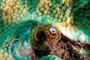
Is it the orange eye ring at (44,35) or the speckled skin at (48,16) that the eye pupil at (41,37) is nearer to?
the orange eye ring at (44,35)

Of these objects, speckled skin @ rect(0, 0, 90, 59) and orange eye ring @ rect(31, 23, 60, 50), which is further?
speckled skin @ rect(0, 0, 90, 59)

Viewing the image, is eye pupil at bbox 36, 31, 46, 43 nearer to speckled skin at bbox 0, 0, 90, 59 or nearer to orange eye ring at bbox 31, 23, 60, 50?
orange eye ring at bbox 31, 23, 60, 50

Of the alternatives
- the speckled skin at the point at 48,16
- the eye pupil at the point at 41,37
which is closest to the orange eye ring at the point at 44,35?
the eye pupil at the point at 41,37

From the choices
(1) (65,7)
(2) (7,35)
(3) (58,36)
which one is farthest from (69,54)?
(2) (7,35)

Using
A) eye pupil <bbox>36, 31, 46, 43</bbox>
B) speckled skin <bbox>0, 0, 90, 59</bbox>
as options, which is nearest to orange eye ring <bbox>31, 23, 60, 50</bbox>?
eye pupil <bbox>36, 31, 46, 43</bbox>

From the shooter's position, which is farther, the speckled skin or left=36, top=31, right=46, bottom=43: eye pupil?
the speckled skin

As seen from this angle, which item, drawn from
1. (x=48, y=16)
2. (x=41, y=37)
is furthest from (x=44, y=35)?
(x=48, y=16)

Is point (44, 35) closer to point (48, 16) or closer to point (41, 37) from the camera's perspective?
point (41, 37)

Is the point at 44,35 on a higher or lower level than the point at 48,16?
lower

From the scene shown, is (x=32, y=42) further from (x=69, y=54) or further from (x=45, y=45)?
(x=69, y=54)
